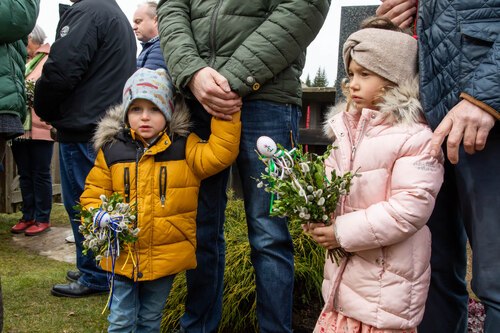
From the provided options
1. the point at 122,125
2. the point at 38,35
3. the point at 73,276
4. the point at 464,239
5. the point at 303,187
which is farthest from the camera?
the point at 38,35

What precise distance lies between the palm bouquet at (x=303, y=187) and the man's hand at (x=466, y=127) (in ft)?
1.21

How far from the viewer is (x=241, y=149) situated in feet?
7.91

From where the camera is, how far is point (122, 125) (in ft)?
8.67

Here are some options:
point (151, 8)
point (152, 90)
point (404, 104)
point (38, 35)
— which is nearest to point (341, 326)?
point (404, 104)

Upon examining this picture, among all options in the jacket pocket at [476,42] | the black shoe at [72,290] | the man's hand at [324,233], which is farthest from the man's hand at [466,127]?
the black shoe at [72,290]

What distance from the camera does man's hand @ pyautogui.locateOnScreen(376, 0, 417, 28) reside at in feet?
7.30

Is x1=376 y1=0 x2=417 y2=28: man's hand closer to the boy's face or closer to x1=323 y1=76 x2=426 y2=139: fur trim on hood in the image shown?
x1=323 y1=76 x2=426 y2=139: fur trim on hood

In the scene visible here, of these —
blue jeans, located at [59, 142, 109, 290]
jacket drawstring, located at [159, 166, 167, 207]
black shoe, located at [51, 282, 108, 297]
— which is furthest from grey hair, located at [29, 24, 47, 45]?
jacket drawstring, located at [159, 166, 167, 207]

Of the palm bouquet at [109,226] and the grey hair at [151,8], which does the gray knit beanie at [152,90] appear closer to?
the palm bouquet at [109,226]

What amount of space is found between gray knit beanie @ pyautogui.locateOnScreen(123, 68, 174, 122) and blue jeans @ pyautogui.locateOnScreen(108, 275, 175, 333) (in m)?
0.82

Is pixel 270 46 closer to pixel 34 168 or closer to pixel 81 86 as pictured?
pixel 81 86

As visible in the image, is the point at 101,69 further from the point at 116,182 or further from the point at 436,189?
the point at 436,189

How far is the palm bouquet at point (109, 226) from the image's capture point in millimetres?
2271

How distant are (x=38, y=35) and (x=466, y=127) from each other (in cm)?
553
